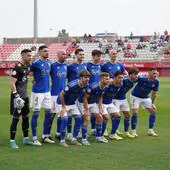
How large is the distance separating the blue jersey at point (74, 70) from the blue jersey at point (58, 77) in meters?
0.22

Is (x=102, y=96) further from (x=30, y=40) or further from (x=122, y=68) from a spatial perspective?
(x=30, y=40)

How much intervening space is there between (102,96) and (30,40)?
2045 inches

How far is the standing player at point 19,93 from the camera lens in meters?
9.93

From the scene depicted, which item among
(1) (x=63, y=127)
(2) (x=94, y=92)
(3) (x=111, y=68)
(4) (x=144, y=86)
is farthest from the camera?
(4) (x=144, y=86)

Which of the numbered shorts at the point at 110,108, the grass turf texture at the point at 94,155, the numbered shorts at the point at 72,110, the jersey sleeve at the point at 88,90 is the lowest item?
the grass turf texture at the point at 94,155

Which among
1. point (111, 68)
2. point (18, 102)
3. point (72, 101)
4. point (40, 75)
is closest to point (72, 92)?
point (72, 101)

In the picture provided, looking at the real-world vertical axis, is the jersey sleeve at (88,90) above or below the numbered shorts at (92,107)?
above

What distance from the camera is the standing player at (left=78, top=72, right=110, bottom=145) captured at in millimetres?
10812

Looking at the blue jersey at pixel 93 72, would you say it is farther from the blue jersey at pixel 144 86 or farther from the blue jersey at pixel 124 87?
the blue jersey at pixel 144 86

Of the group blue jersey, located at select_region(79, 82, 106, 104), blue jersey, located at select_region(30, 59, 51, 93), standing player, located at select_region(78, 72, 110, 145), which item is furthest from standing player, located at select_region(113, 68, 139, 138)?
blue jersey, located at select_region(30, 59, 51, 93)

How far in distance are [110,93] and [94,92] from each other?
29.2 inches

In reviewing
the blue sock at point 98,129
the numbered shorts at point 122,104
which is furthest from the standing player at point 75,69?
the numbered shorts at point 122,104

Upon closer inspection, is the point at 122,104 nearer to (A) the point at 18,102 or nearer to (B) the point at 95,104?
(B) the point at 95,104

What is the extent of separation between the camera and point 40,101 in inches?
420
